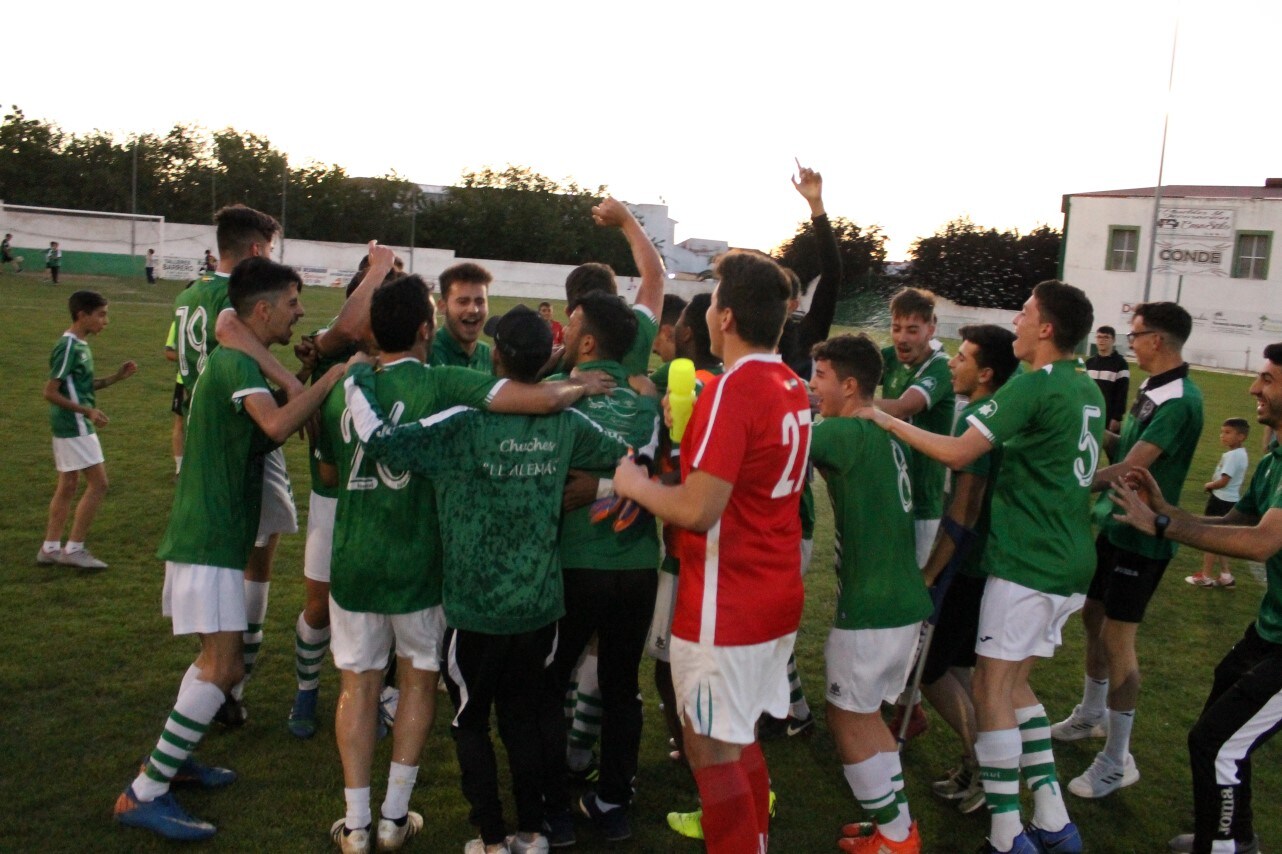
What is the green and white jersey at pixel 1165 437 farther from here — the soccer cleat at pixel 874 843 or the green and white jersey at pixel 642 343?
the green and white jersey at pixel 642 343

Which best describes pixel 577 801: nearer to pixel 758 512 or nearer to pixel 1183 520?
pixel 758 512

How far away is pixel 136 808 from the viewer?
382cm

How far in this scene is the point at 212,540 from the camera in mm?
3951

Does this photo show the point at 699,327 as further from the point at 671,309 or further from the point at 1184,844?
the point at 1184,844

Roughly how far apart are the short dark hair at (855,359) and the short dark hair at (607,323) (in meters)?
0.80

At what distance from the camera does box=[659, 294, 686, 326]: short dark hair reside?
4.99 metres

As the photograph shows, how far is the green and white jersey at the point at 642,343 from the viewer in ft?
14.1

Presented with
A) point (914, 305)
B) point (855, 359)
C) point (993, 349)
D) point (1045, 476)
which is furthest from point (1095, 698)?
point (855, 359)

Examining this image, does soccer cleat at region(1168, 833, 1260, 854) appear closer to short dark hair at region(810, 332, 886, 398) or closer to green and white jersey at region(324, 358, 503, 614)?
short dark hair at region(810, 332, 886, 398)

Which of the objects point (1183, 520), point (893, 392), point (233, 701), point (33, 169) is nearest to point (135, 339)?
point (233, 701)

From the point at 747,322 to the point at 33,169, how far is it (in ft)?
221

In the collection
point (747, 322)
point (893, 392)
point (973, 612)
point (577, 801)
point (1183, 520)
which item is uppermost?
point (747, 322)

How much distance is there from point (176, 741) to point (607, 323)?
243 centimetres

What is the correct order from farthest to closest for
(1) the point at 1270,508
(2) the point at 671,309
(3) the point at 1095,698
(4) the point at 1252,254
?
1. (4) the point at 1252,254
2. (3) the point at 1095,698
3. (2) the point at 671,309
4. (1) the point at 1270,508
